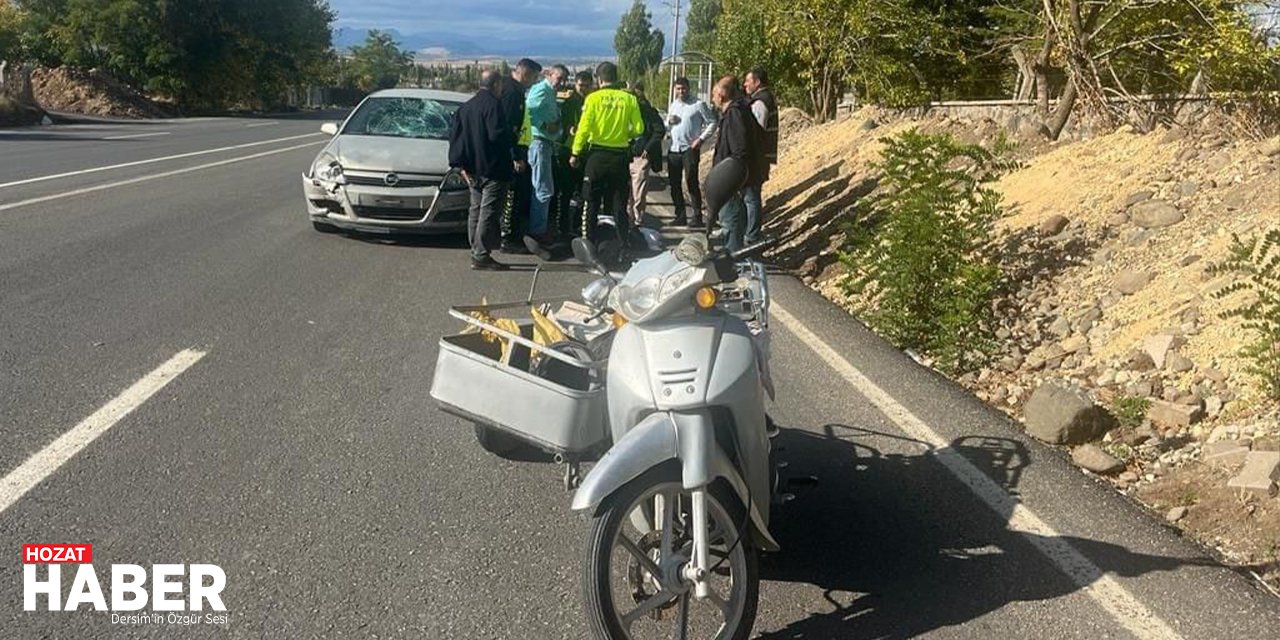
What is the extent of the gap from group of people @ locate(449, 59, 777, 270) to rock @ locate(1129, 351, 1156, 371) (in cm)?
352

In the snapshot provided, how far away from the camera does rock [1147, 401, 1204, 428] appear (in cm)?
578

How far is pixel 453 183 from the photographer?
11023 mm

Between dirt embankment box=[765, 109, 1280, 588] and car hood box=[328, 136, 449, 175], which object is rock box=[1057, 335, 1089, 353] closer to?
dirt embankment box=[765, 109, 1280, 588]

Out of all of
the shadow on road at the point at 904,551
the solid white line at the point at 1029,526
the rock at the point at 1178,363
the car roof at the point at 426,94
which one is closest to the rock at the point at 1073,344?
the rock at the point at 1178,363

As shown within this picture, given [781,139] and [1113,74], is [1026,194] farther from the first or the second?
[781,139]

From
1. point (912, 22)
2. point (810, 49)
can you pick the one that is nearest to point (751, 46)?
point (810, 49)

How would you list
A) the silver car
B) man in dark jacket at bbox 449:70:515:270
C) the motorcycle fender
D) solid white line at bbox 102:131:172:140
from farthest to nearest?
solid white line at bbox 102:131:172:140
the silver car
man in dark jacket at bbox 449:70:515:270
the motorcycle fender

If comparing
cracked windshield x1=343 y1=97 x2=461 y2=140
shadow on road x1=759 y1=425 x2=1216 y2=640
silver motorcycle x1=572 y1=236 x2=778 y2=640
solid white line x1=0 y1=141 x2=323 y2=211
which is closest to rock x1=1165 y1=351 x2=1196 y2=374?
shadow on road x1=759 y1=425 x2=1216 y2=640

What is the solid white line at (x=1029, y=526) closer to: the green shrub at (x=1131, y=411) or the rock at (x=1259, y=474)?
the rock at (x=1259, y=474)

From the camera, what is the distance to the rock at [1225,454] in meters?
5.13

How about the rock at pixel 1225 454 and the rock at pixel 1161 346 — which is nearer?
the rock at pixel 1225 454

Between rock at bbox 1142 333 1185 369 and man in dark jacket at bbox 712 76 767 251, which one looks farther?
man in dark jacket at bbox 712 76 767 251

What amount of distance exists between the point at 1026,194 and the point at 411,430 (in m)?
8.01

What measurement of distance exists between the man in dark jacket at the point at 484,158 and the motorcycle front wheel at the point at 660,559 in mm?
6761
